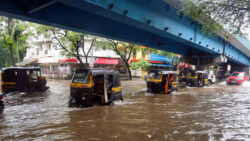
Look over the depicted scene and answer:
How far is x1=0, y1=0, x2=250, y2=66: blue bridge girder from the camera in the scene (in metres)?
7.30

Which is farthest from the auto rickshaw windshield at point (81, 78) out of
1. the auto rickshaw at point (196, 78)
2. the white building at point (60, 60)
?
the white building at point (60, 60)

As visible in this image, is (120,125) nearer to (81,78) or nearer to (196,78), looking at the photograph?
(81,78)

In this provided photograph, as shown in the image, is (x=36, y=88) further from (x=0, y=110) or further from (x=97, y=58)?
(x=97, y=58)

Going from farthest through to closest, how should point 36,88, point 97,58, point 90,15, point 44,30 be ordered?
point 97,58 → point 44,30 → point 36,88 → point 90,15

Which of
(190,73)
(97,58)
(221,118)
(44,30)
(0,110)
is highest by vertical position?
(44,30)

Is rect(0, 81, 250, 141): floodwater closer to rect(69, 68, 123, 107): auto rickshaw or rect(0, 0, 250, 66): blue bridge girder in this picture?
rect(69, 68, 123, 107): auto rickshaw

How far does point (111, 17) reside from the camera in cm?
868

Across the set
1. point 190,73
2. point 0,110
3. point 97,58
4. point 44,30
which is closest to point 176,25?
point 190,73

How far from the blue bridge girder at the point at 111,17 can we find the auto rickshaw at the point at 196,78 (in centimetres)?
566

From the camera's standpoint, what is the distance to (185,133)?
5.50 meters

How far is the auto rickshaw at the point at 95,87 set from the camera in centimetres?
823

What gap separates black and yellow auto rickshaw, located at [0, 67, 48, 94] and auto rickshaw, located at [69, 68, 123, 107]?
638 cm

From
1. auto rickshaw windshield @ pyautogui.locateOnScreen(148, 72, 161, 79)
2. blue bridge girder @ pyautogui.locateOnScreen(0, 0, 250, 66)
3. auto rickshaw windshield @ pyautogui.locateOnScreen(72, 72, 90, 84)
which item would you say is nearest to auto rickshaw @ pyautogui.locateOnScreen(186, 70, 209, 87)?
blue bridge girder @ pyautogui.locateOnScreen(0, 0, 250, 66)

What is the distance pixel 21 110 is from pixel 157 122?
262 inches
